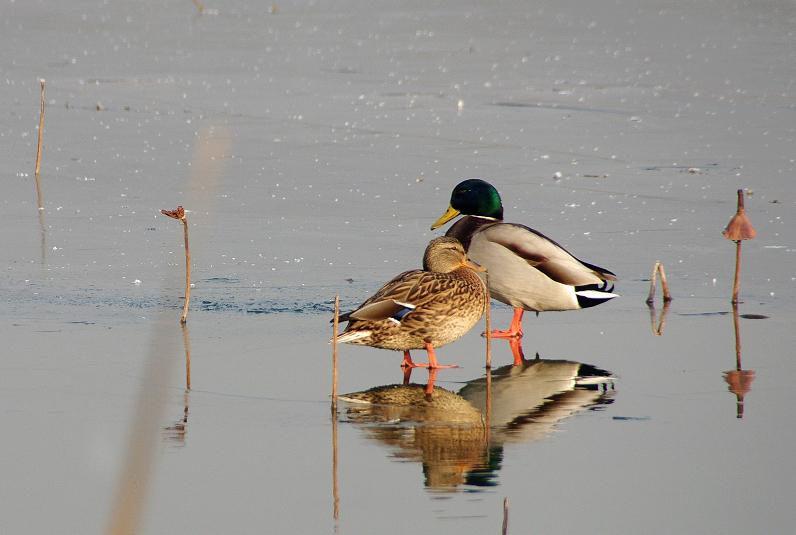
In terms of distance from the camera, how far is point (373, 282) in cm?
660

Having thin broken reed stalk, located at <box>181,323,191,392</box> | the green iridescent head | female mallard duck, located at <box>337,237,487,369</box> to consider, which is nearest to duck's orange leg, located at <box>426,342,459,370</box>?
female mallard duck, located at <box>337,237,487,369</box>

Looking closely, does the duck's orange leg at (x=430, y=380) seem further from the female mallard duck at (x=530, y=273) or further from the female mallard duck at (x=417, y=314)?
the female mallard duck at (x=530, y=273)

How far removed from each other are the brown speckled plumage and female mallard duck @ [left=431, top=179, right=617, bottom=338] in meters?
0.42

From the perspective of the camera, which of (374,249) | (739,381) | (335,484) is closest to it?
(335,484)

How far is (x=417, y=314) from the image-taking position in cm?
521

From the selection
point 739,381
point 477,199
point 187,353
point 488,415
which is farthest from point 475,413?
point 477,199

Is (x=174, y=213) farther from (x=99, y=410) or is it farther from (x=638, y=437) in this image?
(x=638, y=437)

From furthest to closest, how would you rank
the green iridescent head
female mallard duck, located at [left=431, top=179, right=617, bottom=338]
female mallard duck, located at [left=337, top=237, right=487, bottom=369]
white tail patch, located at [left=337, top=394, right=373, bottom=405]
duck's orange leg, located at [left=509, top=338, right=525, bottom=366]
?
the green iridescent head → female mallard duck, located at [left=431, top=179, right=617, bottom=338] → duck's orange leg, located at [left=509, top=338, right=525, bottom=366] → female mallard duck, located at [left=337, top=237, right=487, bottom=369] → white tail patch, located at [left=337, top=394, right=373, bottom=405]

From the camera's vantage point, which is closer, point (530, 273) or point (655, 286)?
point (530, 273)

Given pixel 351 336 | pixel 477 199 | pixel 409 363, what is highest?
pixel 477 199

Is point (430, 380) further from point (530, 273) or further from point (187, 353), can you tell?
point (530, 273)

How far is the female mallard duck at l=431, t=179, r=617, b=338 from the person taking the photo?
19.6 feet

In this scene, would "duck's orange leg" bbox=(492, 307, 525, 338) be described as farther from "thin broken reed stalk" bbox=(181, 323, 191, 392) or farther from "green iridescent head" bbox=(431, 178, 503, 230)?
"thin broken reed stalk" bbox=(181, 323, 191, 392)

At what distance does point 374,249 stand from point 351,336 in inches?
93.1
